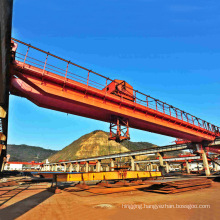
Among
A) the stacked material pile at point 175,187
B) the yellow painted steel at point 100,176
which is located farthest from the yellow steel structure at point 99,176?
the stacked material pile at point 175,187

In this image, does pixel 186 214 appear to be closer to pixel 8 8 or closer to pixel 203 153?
pixel 8 8

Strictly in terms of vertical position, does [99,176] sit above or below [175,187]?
above

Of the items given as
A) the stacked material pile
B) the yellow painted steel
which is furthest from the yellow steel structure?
the stacked material pile

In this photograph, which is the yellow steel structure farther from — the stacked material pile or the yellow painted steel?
the stacked material pile

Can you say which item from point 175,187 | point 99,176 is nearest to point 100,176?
point 99,176

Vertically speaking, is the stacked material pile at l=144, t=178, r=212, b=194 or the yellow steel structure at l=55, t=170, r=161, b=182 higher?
the yellow steel structure at l=55, t=170, r=161, b=182

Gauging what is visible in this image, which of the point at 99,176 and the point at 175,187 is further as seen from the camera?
the point at 99,176

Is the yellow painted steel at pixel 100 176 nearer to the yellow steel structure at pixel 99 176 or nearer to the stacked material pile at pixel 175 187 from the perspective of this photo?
the yellow steel structure at pixel 99 176

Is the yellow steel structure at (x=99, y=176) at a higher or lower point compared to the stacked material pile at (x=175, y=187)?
higher

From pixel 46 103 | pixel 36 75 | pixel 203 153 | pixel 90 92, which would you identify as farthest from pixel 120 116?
pixel 203 153

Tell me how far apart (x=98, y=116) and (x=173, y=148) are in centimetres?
2247

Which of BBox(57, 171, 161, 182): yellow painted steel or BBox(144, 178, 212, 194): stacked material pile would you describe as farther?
BBox(57, 171, 161, 182): yellow painted steel

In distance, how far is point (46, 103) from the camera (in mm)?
12516

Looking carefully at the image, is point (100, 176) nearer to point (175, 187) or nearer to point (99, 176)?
point (99, 176)
